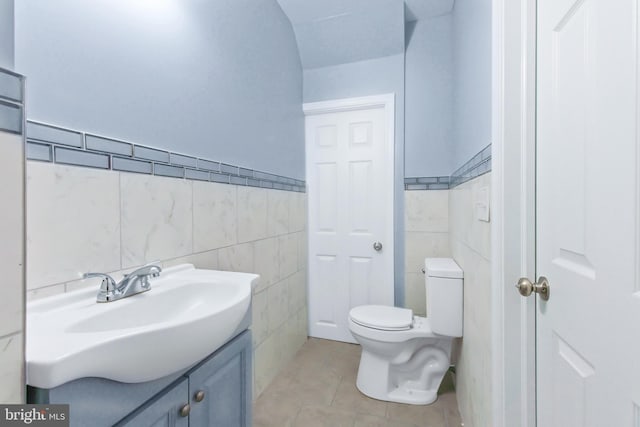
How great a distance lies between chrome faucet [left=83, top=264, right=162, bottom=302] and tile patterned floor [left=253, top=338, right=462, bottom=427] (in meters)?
1.10

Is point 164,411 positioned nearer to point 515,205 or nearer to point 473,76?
point 515,205

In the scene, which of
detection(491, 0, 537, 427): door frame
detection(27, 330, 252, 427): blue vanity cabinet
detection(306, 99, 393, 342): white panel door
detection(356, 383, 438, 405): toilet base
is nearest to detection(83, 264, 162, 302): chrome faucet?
detection(27, 330, 252, 427): blue vanity cabinet

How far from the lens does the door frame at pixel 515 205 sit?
86 centimetres

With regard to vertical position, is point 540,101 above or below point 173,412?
above

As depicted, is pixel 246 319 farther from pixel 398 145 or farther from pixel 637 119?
pixel 398 145

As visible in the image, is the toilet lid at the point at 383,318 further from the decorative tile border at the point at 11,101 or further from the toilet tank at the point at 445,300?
the decorative tile border at the point at 11,101

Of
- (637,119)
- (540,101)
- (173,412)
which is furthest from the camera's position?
(540,101)

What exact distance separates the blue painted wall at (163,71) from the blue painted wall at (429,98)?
103 cm

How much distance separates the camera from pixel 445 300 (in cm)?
155

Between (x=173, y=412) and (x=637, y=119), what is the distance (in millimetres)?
1135

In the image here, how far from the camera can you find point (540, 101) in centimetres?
83

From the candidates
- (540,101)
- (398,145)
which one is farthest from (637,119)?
(398,145)

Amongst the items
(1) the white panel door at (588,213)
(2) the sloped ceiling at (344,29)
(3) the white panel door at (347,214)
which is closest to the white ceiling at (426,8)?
(2) the sloped ceiling at (344,29)

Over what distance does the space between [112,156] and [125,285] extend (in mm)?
405
